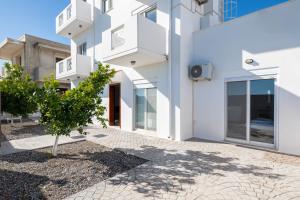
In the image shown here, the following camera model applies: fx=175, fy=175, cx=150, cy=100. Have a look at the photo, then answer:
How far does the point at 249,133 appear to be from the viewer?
257 inches

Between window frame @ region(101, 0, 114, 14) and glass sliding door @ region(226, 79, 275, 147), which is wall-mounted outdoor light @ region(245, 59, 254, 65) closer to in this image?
glass sliding door @ region(226, 79, 275, 147)

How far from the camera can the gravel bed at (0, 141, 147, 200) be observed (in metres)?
3.51

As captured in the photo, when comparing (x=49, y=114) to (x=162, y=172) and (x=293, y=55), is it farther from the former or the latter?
(x=293, y=55)

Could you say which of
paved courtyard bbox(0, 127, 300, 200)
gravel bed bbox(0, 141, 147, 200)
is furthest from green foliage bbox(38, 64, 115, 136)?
paved courtyard bbox(0, 127, 300, 200)

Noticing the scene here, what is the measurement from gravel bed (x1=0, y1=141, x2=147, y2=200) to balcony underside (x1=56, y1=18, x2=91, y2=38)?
9405 millimetres

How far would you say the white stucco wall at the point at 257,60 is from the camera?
5.50m

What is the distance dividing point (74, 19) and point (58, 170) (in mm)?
10789

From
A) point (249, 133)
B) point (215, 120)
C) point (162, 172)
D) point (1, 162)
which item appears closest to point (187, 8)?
point (215, 120)

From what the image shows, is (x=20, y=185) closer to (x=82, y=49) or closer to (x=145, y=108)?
(x=145, y=108)

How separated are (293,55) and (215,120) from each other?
3.42 meters

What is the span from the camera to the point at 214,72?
7.32 metres

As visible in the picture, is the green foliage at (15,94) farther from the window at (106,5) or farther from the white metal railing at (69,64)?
the window at (106,5)

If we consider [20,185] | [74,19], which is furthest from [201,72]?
[74,19]

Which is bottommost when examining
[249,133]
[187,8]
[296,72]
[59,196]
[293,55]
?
[59,196]
